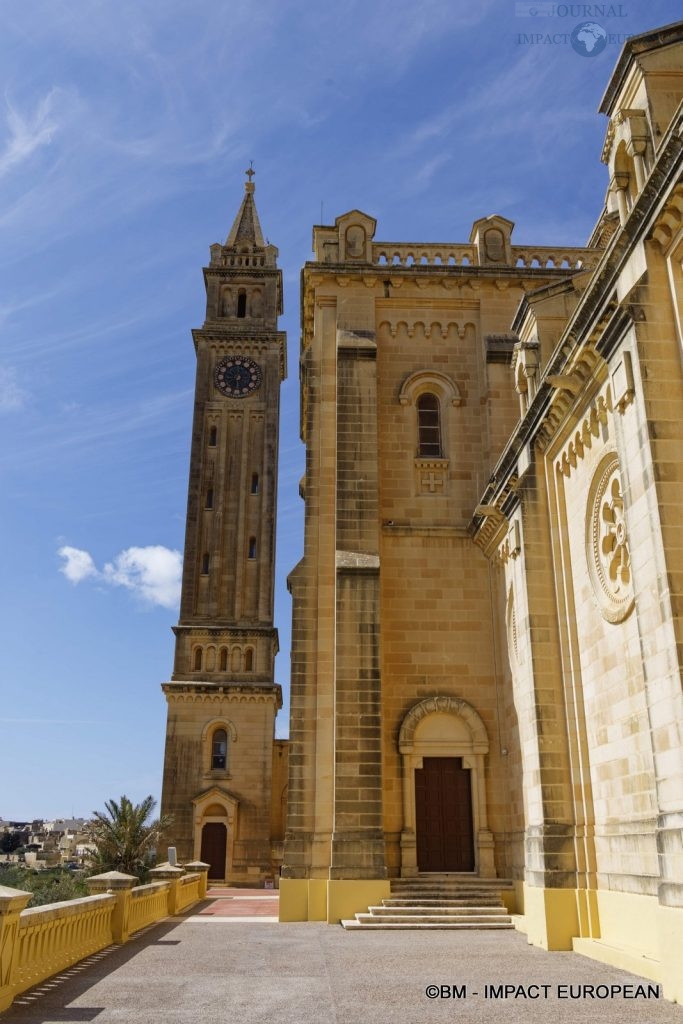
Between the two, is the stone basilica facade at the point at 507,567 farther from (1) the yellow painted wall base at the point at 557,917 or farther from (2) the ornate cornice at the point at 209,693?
(2) the ornate cornice at the point at 209,693

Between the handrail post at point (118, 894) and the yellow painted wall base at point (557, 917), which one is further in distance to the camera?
the handrail post at point (118, 894)

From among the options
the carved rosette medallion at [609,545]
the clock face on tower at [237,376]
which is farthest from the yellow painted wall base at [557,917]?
the clock face on tower at [237,376]

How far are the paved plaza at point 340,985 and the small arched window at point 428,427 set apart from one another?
10948mm

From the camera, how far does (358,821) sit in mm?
16609

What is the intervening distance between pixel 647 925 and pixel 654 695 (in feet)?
11.2

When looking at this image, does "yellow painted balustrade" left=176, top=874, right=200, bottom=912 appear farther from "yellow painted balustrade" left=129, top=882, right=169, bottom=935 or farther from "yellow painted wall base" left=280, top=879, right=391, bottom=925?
"yellow painted wall base" left=280, top=879, right=391, bottom=925

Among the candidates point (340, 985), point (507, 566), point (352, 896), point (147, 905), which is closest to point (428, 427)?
point (507, 566)

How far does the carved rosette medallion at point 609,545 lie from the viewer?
1162 centimetres

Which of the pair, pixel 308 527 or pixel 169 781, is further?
pixel 169 781

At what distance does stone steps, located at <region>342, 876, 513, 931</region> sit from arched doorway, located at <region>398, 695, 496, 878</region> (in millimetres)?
522

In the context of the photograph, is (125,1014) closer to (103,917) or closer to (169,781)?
(103,917)

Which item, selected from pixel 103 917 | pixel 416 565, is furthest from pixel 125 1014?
pixel 416 565

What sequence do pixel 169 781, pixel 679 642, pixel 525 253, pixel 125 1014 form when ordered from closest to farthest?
pixel 125 1014 → pixel 679 642 → pixel 525 253 → pixel 169 781

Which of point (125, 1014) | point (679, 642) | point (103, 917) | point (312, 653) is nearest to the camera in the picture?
point (125, 1014)
